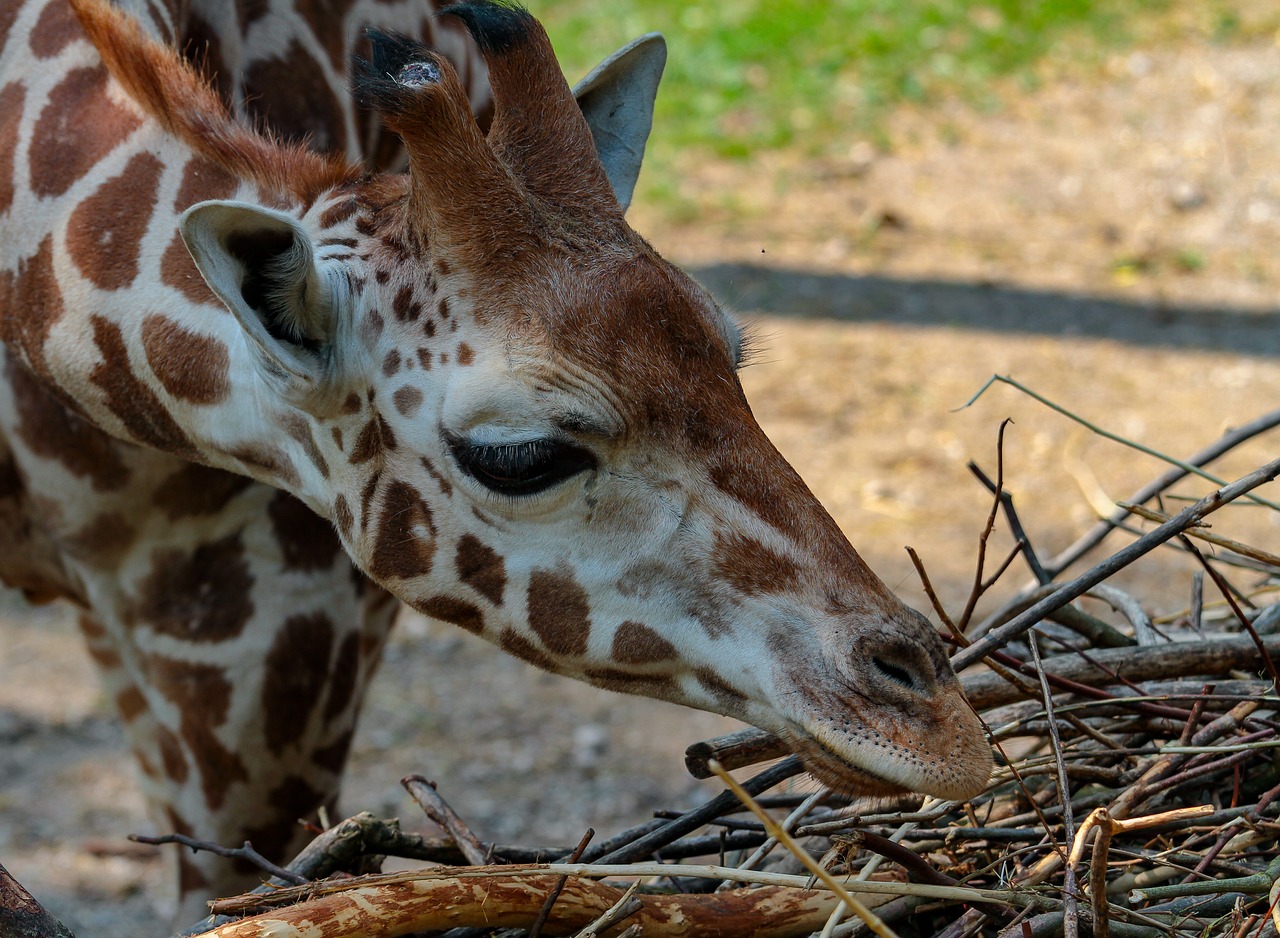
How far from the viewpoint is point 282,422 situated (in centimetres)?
244

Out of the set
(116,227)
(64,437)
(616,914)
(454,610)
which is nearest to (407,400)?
(454,610)

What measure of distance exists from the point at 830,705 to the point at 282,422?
3.46 ft

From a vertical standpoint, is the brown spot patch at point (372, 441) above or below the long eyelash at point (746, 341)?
below

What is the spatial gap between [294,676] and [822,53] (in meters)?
6.76

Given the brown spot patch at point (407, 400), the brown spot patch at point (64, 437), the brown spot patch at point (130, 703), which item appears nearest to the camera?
the brown spot patch at point (407, 400)

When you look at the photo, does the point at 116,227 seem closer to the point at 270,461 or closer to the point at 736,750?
the point at 270,461

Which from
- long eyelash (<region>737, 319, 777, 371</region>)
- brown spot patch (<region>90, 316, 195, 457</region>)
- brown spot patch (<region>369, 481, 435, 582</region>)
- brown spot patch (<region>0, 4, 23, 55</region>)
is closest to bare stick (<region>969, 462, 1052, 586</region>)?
long eyelash (<region>737, 319, 777, 371</region>)

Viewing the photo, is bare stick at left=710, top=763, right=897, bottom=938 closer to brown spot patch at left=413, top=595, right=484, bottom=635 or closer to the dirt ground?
brown spot patch at left=413, top=595, right=484, bottom=635

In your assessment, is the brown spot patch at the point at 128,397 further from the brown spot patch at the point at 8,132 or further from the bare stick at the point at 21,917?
the bare stick at the point at 21,917

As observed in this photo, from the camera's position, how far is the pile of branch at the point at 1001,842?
197cm

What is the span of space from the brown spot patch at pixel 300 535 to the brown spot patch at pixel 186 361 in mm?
656

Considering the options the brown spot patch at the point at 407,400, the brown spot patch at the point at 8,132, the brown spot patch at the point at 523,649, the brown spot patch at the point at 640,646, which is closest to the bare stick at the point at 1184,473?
the brown spot patch at the point at 640,646

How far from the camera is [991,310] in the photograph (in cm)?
695

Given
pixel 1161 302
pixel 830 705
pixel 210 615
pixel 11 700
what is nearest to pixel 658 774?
pixel 210 615
